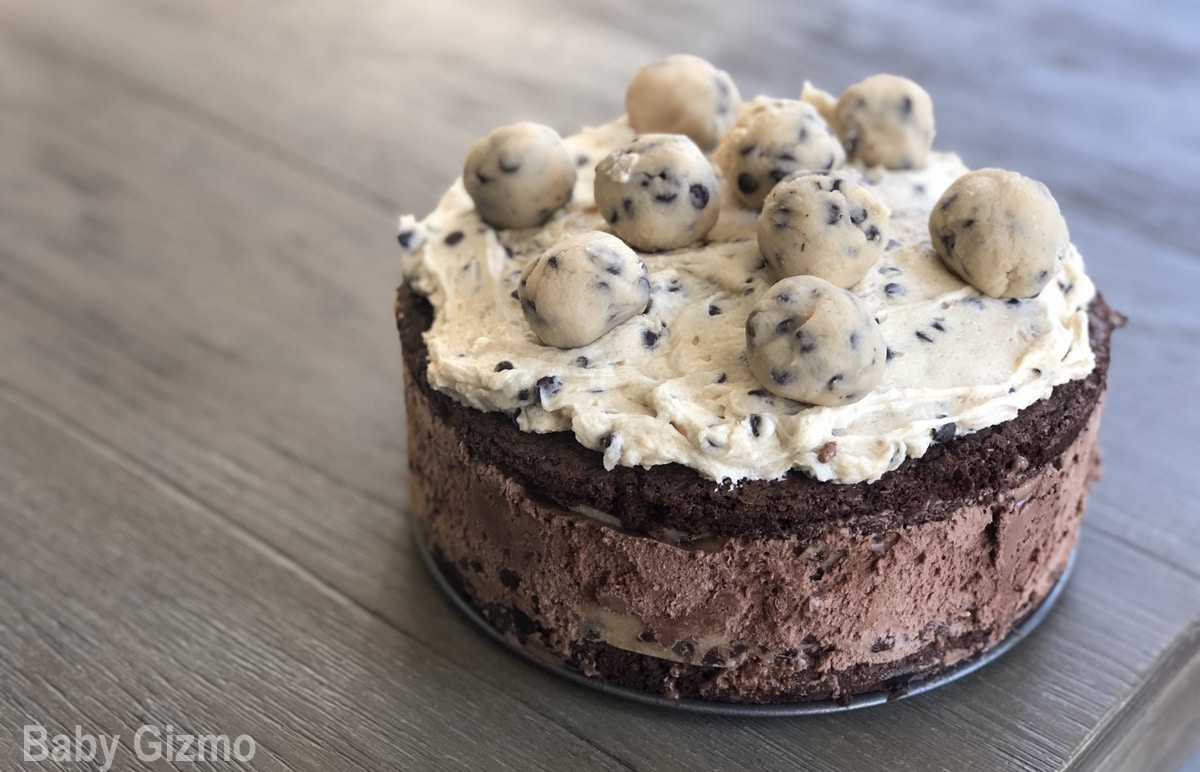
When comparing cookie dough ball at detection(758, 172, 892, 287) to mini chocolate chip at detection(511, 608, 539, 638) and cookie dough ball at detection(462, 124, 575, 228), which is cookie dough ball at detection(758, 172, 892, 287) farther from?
mini chocolate chip at detection(511, 608, 539, 638)

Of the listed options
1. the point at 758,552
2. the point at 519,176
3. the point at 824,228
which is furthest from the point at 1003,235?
the point at 519,176

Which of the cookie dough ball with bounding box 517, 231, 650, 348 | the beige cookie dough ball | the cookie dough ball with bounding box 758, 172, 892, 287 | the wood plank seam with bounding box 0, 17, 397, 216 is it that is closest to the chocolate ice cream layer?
the cookie dough ball with bounding box 517, 231, 650, 348

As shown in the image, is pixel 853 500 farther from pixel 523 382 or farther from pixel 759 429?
pixel 523 382

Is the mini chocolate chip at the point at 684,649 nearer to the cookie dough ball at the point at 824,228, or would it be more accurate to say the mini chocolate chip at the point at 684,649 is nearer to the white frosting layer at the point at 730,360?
the white frosting layer at the point at 730,360

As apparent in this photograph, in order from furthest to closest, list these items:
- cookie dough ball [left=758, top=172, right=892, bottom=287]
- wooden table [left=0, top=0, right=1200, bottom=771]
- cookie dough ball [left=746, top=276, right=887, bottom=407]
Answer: wooden table [left=0, top=0, right=1200, bottom=771] → cookie dough ball [left=758, top=172, right=892, bottom=287] → cookie dough ball [left=746, top=276, right=887, bottom=407]

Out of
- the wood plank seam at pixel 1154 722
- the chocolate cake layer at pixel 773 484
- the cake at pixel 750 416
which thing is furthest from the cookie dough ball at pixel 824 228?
the wood plank seam at pixel 1154 722

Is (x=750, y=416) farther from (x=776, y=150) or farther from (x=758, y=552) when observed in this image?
(x=776, y=150)

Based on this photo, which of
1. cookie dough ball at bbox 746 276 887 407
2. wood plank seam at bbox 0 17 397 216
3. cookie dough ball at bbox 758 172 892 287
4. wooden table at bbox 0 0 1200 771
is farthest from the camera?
wood plank seam at bbox 0 17 397 216
